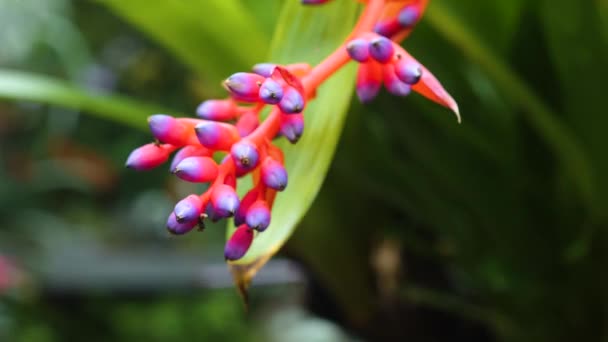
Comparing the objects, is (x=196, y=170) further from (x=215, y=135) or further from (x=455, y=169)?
(x=455, y=169)

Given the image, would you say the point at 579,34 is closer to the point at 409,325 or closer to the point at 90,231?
the point at 409,325

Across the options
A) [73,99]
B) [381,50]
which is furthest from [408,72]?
[73,99]

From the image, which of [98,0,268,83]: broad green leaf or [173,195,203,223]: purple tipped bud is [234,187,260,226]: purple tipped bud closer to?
[173,195,203,223]: purple tipped bud

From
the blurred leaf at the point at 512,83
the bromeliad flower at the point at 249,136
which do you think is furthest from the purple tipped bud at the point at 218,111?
the blurred leaf at the point at 512,83

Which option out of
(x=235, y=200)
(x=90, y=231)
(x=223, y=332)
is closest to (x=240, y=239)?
(x=235, y=200)

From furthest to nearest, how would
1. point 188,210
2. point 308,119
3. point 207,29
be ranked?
point 207,29 < point 308,119 < point 188,210

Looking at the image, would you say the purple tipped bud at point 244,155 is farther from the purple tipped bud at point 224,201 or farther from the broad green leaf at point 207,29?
the broad green leaf at point 207,29

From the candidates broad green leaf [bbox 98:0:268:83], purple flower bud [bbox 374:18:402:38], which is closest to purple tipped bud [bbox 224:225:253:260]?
purple flower bud [bbox 374:18:402:38]
